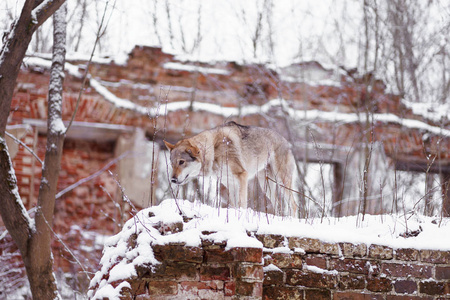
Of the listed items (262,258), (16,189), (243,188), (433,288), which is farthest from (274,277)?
(16,189)

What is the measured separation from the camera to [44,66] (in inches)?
357

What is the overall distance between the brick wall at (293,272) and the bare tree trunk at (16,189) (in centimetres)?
235

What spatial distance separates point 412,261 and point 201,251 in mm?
1473

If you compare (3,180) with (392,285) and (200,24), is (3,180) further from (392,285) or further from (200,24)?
(200,24)

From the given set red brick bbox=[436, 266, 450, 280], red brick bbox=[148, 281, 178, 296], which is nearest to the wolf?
red brick bbox=[436, 266, 450, 280]

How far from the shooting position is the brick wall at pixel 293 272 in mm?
3180

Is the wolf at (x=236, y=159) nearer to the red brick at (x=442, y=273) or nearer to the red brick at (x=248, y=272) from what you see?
the red brick at (x=442, y=273)

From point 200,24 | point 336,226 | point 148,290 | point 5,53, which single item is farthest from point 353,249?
point 200,24

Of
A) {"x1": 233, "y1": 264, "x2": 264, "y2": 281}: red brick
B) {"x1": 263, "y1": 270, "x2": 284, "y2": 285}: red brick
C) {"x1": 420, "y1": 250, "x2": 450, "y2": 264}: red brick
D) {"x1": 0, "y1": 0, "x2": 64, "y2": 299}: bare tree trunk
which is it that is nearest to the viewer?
{"x1": 233, "y1": 264, "x2": 264, "y2": 281}: red brick

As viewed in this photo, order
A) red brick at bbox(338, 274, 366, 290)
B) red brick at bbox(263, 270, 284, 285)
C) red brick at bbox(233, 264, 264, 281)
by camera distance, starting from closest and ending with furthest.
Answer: red brick at bbox(233, 264, 264, 281)
red brick at bbox(263, 270, 284, 285)
red brick at bbox(338, 274, 366, 290)

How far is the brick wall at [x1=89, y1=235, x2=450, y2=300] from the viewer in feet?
10.4

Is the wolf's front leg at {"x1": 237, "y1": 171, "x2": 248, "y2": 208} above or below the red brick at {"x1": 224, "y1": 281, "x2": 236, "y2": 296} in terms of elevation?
above

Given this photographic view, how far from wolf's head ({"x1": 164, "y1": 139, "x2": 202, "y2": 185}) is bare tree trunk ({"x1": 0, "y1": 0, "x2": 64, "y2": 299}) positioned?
1455 mm

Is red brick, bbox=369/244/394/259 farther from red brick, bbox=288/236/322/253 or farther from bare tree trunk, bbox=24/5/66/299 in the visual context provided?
bare tree trunk, bbox=24/5/66/299
